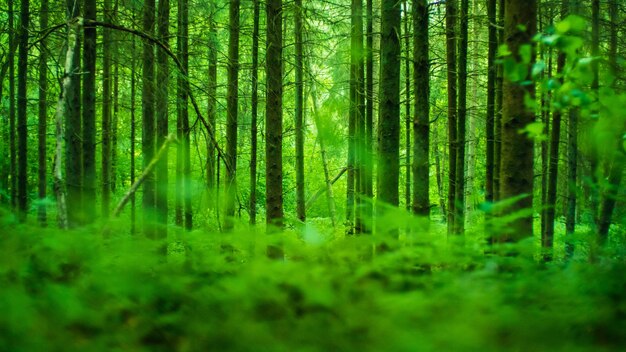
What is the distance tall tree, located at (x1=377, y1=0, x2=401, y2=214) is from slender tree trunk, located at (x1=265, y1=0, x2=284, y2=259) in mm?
1739

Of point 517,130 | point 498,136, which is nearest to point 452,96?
point 498,136

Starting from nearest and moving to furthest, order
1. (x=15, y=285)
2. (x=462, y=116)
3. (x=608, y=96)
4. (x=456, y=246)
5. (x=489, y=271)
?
1. (x=15, y=285)
2. (x=489, y=271)
3. (x=456, y=246)
4. (x=608, y=96)
5. (x=462, y=116)

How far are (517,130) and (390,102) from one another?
2.77 metres

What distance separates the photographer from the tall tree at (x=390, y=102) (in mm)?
6902

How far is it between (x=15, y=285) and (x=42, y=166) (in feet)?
37.7

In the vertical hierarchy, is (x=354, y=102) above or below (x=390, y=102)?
above

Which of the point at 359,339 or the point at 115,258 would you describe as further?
the point at 115,258

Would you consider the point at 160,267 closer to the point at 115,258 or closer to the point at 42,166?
the point at 115,258

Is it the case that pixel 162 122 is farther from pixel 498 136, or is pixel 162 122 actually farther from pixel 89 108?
pixel 498 136

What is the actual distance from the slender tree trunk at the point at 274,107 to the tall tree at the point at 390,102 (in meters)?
1.74

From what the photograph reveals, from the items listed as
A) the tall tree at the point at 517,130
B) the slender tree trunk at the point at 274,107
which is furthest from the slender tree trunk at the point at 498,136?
the tall tree at the point at 517,130

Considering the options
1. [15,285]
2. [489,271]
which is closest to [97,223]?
[15,285]

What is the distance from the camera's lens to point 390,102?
689 centimetres

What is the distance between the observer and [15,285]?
221 centimetres
